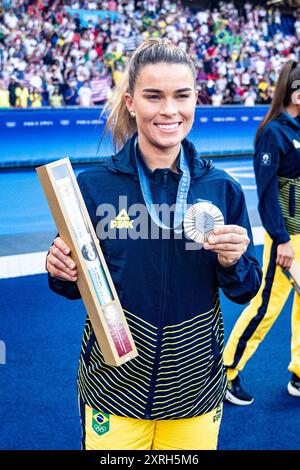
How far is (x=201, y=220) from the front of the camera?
167cm

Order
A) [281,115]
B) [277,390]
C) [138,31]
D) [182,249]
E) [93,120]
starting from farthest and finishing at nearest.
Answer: [138,31] → [93,120] → [277,390] → [281,115] → [182,249]

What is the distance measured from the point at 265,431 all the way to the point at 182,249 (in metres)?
1.87

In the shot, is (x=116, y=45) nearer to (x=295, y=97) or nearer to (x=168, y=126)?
(x=295, y=97)

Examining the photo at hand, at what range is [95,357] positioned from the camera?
194 centimetres

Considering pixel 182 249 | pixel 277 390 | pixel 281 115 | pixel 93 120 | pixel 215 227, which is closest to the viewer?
pixel 215 227

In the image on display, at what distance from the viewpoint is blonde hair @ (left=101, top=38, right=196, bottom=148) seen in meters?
1.85

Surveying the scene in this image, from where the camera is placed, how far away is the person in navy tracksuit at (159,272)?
185 cm

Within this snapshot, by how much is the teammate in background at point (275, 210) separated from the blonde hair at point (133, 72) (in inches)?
58.7

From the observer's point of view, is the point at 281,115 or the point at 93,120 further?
the point at 93,120

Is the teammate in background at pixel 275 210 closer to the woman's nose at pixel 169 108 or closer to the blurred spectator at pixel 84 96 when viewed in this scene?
the woman's nose at pixel 169 108

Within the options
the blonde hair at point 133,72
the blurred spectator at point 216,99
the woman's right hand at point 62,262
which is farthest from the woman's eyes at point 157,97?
the blurred spectator at point 216,99

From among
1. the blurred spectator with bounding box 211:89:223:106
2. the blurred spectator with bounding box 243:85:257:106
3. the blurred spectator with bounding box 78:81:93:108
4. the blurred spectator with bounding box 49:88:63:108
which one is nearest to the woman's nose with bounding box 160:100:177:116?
the blurred spectator with bounding box 49:88:63:108

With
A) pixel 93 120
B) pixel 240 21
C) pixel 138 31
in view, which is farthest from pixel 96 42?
pixel 240 21

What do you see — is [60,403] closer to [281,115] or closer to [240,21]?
[281,115]
